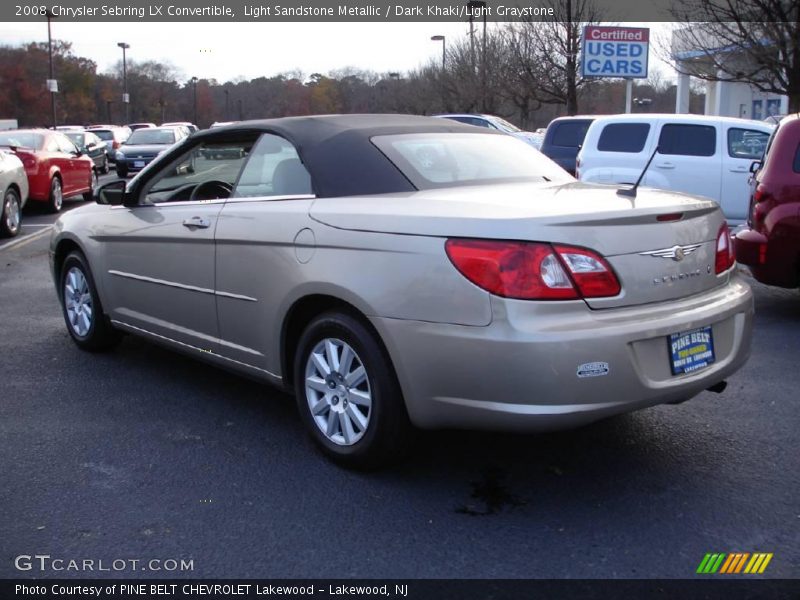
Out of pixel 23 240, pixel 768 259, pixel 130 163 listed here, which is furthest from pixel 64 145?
pixel 768 259

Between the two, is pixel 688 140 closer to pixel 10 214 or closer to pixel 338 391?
pixel 338 391

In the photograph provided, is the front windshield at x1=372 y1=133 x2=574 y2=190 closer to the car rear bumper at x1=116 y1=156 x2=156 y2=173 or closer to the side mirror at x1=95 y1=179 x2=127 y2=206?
the side mirror at x1=95 y1=179 x2=127 y2=206

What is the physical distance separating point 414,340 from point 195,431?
163cm

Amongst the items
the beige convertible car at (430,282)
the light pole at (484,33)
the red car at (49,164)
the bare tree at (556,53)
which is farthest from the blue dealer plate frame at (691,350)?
the light pole at (484,33)

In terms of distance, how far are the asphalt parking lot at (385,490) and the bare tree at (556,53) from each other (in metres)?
23.6

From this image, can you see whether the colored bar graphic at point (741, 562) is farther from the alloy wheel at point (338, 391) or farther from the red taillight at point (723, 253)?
the alloy wheel at point (338, 391)

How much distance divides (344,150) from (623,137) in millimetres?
8665

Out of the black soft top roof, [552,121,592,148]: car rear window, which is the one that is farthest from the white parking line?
[552,121,592,148]: car rear window

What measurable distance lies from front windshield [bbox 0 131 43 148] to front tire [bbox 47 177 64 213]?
0.74 m

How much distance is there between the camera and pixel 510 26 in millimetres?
33000

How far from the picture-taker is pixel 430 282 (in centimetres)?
354

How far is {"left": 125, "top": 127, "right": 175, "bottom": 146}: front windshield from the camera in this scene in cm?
2783

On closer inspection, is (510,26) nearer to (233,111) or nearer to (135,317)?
(135,317)

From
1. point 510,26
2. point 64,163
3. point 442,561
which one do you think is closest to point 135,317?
point 442,561
